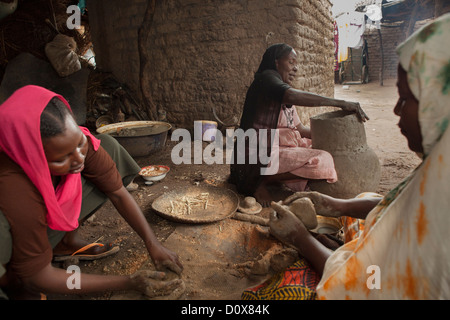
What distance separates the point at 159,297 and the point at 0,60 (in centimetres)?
724

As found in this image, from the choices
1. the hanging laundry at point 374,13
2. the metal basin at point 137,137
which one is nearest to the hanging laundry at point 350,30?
the hanging laundry at point 374,13

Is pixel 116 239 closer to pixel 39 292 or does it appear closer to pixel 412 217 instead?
pixel 39 292

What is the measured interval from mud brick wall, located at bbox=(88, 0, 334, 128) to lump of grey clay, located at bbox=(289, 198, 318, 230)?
306 centimetres

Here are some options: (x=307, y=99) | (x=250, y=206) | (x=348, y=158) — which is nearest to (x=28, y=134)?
(x=250, y=206)

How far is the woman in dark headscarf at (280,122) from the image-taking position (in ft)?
7.98

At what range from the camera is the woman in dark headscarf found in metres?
2.43

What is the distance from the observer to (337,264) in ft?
3.36

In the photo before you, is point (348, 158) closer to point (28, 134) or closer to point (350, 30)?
point (28, 134)

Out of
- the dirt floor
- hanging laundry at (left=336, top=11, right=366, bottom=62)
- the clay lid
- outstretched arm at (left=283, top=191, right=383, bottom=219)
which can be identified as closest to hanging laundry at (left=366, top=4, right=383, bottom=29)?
hanging laundry at (left=336, top=11, right=366, bottom=62)

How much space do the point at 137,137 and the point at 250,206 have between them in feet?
6.04

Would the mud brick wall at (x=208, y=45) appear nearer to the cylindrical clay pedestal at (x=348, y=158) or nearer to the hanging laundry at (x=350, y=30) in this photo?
the cylindrical clay pedestal at (x=348, y=158)

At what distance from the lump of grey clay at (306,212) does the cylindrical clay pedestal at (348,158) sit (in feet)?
3.58

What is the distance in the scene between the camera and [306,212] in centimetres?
154
